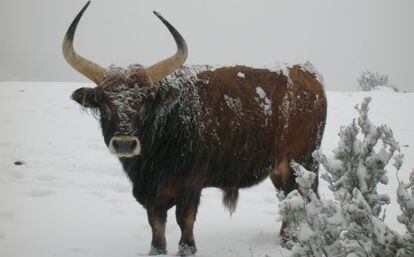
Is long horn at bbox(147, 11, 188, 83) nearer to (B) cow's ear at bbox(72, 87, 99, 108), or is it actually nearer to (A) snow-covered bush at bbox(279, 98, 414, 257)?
(B) cow's ear at bbox(72, 87, 99, 108)

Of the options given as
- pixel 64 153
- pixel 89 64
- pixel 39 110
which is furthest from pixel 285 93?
pixel 39 110

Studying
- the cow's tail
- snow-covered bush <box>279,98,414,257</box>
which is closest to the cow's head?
the cow's tail

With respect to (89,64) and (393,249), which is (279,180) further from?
(393,249)

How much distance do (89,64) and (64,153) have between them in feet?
17.8

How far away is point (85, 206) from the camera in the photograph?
696 centimetres

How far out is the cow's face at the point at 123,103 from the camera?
4410 mm

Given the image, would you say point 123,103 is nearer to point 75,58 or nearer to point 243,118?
point 75,58

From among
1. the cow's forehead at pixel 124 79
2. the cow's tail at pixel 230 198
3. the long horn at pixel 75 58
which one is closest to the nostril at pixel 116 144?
the cow's forehead at pixel 124 79

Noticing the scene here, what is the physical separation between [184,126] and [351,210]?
8.56ft

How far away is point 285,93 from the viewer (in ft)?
19.7

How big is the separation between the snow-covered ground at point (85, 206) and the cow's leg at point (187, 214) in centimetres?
29

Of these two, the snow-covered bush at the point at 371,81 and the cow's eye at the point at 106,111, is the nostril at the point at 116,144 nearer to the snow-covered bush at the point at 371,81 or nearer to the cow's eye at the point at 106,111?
the cow's eye at the point at 106,111

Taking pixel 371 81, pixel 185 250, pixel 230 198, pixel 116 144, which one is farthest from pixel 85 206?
pixel 371 81

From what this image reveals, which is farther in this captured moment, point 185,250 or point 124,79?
point 185,250
